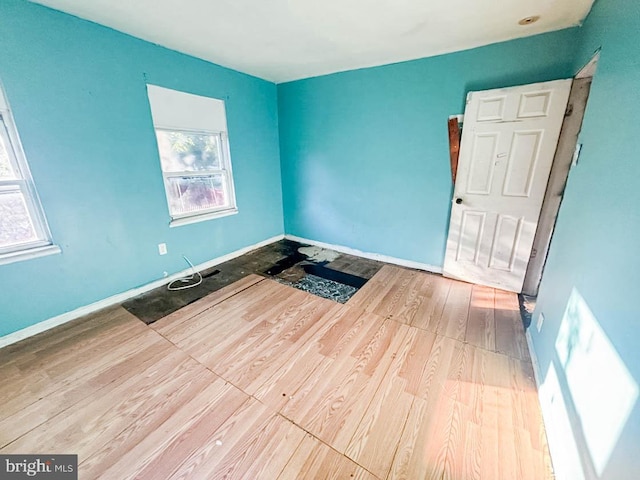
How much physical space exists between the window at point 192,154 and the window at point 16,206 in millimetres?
→ 972

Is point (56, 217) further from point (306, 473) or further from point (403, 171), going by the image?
point (403, 171)

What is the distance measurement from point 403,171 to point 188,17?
2445 mm

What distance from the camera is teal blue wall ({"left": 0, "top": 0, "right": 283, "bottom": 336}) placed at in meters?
1.81

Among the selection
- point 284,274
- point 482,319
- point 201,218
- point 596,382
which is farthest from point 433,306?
point 201,218

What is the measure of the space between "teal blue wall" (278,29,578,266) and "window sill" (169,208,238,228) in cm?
107

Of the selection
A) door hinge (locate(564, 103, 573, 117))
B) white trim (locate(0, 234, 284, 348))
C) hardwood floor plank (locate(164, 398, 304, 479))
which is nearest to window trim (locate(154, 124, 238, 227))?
white trim (locate(0, 234, 284, 348))

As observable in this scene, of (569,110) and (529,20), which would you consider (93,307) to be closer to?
(529,20)

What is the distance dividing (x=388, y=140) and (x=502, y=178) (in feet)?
4.13

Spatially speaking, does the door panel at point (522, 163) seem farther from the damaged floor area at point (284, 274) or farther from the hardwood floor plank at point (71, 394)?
the hardwood floor plank at point (71, 394)

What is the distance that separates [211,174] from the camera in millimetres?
3137

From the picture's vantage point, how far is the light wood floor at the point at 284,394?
3.92ft

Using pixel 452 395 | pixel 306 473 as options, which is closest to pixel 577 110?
pixel 452 395

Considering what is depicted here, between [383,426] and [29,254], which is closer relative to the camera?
[383,426]

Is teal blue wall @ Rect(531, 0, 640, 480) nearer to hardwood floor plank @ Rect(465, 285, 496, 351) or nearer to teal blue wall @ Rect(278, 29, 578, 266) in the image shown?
hardwood floor plank @ Rect(465, 285, 496, 351)
